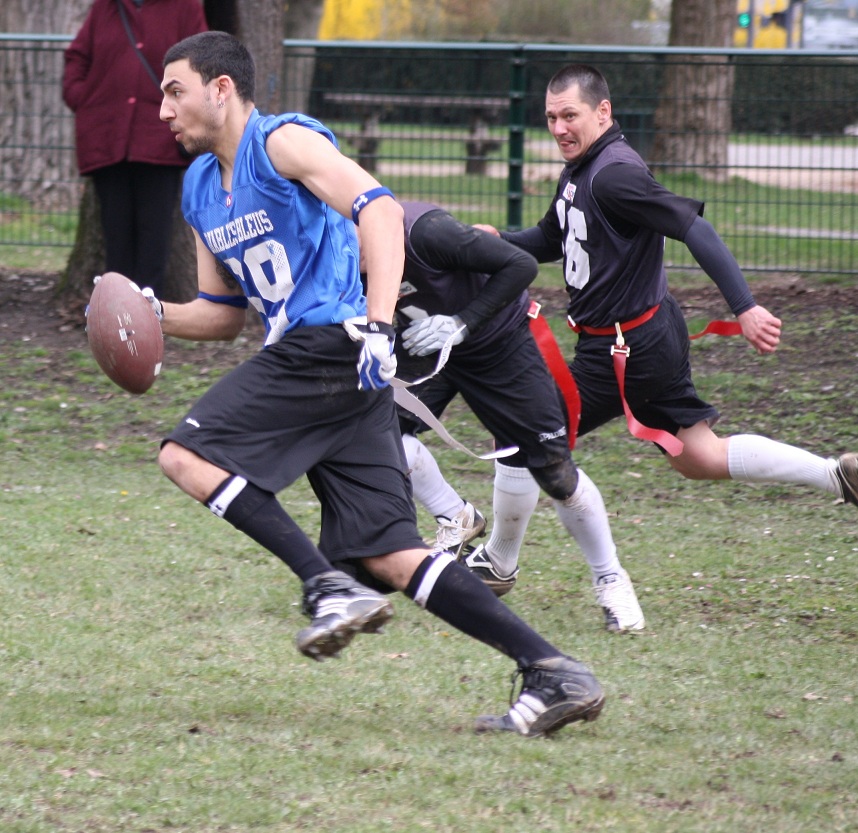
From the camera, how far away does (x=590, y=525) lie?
16.6ft

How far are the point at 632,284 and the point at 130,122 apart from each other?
4217mm

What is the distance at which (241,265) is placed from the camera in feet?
12.8

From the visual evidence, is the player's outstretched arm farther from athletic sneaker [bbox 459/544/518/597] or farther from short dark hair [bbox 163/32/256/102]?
short dark hair [bbox 163/32/256/102]

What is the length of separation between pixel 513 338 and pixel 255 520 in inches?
64.1

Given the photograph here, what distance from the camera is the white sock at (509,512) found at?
520 cm

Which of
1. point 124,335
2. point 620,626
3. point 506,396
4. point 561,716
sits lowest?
point 620,626

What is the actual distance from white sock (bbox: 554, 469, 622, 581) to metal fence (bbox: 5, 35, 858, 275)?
599 cm

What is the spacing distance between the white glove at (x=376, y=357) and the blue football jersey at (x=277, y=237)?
0.94 feet

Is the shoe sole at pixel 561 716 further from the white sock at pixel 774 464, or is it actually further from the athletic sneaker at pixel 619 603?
the white sock at pixel 774 464

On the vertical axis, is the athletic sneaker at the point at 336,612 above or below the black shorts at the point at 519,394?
below

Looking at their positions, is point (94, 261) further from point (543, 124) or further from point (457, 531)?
point (457, 531)

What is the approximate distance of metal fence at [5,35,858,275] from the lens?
1061 cm

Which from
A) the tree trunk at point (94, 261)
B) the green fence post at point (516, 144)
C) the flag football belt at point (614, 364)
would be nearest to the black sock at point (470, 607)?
the flag football belt at point (614, 364)

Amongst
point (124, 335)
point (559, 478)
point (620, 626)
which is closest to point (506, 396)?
point (559, 478)
